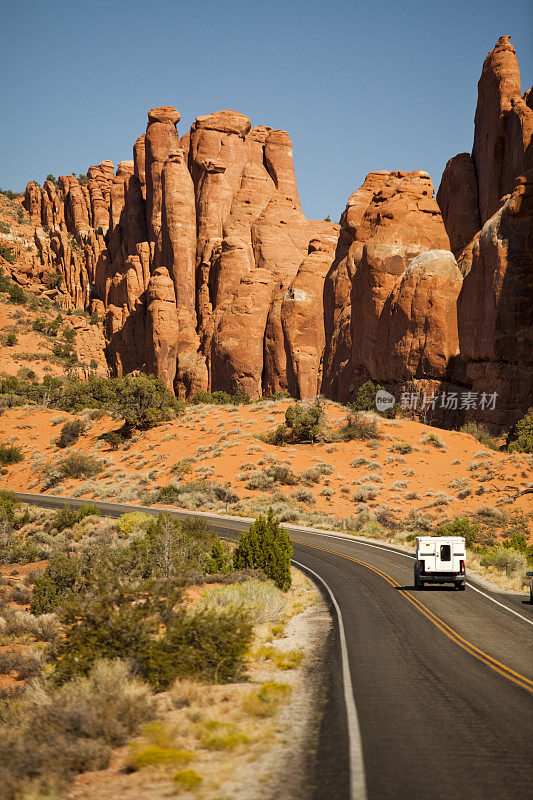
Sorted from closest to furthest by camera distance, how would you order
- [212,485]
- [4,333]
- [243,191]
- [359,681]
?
[359,681]
[212,485]
[243,191]
[4,333]

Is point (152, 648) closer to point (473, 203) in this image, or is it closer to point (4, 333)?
point (473, 203)

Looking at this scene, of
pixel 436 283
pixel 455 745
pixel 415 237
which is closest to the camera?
pixel 455 745

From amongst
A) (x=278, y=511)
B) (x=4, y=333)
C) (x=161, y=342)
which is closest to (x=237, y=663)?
(x=278, y=511)

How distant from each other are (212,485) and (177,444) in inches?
424

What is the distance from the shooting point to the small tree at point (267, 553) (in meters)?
21.8

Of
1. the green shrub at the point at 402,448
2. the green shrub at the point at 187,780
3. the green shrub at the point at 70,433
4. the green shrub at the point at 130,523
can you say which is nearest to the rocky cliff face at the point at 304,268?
the green shrub at the point at 402,448

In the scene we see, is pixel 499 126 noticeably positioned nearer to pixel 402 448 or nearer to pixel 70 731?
pixel 402 448

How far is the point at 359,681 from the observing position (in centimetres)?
1047

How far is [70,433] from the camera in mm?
60188

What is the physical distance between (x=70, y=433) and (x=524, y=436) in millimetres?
39443

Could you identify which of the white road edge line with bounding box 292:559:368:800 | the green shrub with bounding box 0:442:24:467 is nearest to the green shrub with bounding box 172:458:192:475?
the green shrub with bounding box 0:442:24:467

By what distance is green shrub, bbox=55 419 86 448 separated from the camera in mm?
59594

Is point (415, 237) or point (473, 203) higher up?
point (473, 203)

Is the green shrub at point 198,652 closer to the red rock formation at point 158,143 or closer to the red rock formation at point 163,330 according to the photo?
the red rock formation at point 163,330
